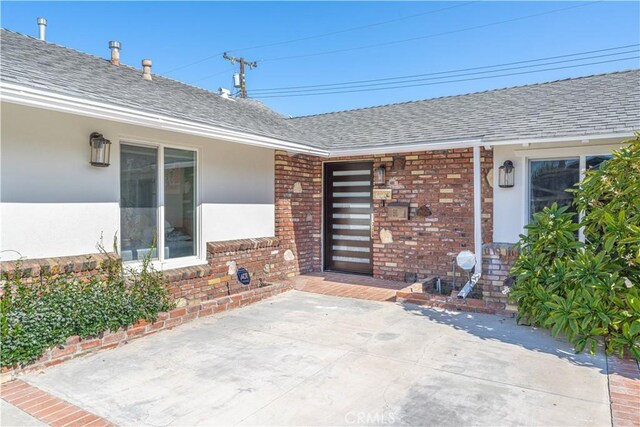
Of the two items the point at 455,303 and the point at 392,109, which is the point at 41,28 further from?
the point at 455,303

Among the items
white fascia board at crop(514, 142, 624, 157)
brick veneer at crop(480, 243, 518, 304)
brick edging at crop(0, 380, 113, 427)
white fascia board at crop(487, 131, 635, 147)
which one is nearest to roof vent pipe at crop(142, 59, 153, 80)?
brick edging at crop(0, 380, 113, 427)

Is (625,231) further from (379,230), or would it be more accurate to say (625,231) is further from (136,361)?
(136,361)

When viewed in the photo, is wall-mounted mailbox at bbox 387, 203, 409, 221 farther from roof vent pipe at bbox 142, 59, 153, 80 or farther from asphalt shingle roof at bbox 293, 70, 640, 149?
roof vent pipe at bbox 142, 59, 153, 80

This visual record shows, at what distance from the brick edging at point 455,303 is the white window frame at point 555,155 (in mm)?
1251

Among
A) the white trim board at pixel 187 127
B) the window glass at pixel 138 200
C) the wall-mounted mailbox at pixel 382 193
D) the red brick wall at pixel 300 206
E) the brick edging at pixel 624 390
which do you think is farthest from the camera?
the red brick wall at pixel 300 206

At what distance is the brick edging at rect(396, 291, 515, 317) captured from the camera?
5836 mm

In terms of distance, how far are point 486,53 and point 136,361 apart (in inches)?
662

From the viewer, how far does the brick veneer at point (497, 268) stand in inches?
245

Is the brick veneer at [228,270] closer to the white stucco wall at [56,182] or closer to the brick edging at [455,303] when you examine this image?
the white stucco wall at [56,182]

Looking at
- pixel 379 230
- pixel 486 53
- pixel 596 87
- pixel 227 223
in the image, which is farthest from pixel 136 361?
pixel 486 53

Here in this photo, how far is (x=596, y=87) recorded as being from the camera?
753 centimetres

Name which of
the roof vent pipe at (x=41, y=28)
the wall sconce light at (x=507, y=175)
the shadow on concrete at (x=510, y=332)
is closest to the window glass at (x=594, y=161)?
the wall sconce light at (x=507, y=175)

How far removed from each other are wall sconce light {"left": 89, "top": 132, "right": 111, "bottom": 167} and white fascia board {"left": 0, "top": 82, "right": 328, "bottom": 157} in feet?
1.86

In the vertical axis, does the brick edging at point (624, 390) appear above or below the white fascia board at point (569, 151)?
below
